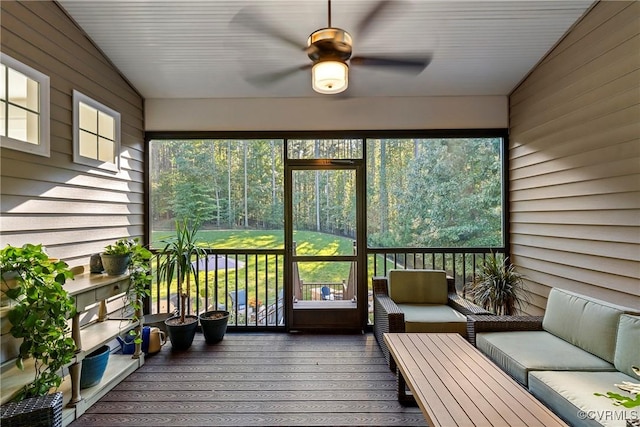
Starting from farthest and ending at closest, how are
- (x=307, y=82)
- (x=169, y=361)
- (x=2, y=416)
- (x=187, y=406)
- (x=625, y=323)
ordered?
(x=307, y=82) → (x=169, y=361) → (x=187, y=406) → (x=625, y=323) → (x=2, y=416)

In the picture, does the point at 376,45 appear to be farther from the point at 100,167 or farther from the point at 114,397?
the point at 114,397

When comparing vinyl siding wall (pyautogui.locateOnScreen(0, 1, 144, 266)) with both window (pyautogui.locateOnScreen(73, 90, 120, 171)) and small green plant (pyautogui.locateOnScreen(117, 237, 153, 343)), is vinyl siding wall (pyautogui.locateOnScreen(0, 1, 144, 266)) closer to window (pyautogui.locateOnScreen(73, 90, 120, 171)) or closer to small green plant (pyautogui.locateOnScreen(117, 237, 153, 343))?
window (pyautogui.locateOnScreen(73, 90, 120, 171))

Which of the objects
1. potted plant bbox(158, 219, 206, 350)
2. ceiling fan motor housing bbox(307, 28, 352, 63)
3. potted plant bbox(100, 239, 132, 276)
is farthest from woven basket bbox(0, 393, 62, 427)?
ceiling fan motor housing bbox(307, 28, 352, 63)

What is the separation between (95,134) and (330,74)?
2.63 metres

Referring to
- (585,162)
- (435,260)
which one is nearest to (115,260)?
(435,260)

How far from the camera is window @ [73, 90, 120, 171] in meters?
2.93

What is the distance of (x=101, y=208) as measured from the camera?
3227 millimetres

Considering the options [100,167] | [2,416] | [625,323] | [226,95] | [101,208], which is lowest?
[2,416]

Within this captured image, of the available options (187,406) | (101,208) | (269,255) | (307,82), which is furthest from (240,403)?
(307,82)

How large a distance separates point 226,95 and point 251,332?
2.98 metres

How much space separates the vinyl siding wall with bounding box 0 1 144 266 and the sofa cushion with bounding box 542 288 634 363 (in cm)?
421

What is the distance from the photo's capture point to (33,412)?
1861mm

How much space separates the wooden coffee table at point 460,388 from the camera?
5.07 feet

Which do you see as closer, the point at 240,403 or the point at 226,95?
the point at 240,403
